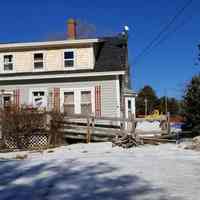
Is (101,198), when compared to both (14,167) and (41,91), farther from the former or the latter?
(41,91)

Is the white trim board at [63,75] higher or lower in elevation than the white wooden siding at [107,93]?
higher

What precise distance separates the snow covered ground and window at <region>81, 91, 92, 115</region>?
11403 mm

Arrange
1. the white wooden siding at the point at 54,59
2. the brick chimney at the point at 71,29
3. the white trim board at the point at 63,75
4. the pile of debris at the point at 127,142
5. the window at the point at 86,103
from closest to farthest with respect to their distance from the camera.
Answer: the pile of debris at the point at 127,142
the white trim board at the point at 63,75
the window at the point at 86,103
the white wooden siding at the point at 54,59
the brick chimney at the point at 71,29

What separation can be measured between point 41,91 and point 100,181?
16277 millimetres

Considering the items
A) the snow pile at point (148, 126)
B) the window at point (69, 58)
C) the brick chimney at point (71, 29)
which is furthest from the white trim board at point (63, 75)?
the brick chimney at point (71, 29)

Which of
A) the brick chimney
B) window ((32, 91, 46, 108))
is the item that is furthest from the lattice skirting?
the brick chimney

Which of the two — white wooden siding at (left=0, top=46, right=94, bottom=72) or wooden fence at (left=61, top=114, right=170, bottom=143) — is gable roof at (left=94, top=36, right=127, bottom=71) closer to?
white wooden siding at (left=0, top=46, right=94, bottom=72)

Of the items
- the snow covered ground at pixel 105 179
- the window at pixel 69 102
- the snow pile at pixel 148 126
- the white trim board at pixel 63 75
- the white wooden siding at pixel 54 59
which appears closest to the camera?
the snow covered ground at pixel 105 179

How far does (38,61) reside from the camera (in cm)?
2625

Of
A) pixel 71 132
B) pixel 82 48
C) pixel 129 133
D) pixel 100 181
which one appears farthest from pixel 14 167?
pixel 82 48

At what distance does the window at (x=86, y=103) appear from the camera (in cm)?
2462

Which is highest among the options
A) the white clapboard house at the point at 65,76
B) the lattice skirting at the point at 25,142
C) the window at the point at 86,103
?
the white clapboard house at the point at 65,76

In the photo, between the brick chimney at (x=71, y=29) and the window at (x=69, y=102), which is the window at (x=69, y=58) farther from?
the brick chimney at (x=71, y=29)

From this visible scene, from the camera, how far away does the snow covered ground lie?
8.22 m
